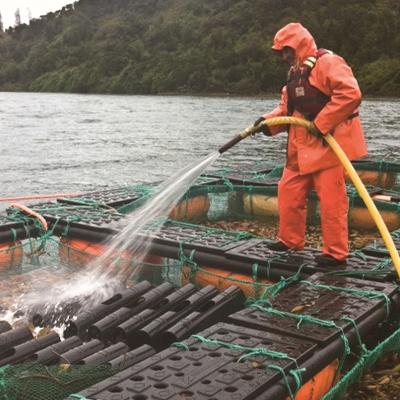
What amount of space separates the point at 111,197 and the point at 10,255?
102 inches

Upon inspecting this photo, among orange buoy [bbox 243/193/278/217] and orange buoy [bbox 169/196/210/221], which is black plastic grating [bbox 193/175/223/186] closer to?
orange buoy [bbox 169/196/210/221]

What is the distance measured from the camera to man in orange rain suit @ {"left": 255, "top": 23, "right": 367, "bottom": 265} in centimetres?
621

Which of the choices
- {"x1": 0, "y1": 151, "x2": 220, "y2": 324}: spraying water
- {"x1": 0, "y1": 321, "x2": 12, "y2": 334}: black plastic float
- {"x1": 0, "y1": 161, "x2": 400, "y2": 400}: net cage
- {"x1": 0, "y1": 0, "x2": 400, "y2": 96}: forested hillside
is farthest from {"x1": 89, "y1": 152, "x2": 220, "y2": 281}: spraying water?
{"x1": 0, "y1": 0, "x2": 400, "y2": 96}: forested hillside

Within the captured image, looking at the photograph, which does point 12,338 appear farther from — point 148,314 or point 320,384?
point 320,384

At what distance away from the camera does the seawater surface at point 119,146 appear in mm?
20188

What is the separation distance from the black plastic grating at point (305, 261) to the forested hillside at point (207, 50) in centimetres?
6765

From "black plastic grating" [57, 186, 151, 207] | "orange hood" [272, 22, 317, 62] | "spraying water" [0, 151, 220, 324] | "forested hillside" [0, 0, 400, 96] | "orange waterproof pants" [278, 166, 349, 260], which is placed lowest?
"spraying water" [0, 151, 220, 324]

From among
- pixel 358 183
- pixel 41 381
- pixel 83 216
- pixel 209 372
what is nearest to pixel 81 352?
pixel 41 381

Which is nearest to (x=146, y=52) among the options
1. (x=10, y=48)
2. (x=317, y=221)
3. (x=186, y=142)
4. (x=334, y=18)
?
(x=334, y=18)

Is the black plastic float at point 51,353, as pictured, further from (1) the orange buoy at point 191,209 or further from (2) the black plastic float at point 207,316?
(1) the orange buoy at point 191,209

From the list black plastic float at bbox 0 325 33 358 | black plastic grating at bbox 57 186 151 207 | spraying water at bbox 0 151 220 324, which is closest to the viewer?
black plastic float at bbox 0 325 33 358

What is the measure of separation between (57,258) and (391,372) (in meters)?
5.68

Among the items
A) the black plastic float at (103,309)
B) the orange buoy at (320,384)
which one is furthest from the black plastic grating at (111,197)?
the orange buoy at (320,384)

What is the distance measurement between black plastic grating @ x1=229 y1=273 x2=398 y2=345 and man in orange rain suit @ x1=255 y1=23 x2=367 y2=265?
2.13 ft
